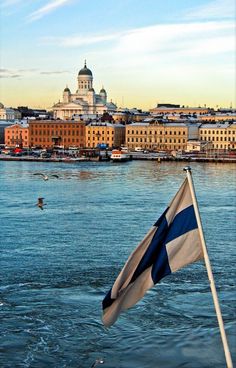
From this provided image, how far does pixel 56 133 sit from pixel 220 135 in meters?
11.2

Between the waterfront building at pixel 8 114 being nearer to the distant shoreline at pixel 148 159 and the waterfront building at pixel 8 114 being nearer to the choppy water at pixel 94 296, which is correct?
the distant shoreline at pixel 148 159

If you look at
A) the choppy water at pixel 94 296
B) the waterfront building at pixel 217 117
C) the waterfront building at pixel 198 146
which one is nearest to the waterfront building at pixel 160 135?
the waterfront building at pixel 198 146

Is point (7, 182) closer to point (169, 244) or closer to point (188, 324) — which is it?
point (188, 324)

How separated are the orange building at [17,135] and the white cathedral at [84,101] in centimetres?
1434

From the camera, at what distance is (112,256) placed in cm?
906

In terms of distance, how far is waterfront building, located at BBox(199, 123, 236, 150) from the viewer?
146ft

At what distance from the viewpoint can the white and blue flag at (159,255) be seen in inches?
98.3

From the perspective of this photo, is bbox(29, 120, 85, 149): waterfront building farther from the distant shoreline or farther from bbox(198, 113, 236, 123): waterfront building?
bbox(198, 113, 236, 123): waterfront building

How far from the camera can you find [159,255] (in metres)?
2.52

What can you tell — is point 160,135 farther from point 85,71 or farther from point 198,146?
point 85,71

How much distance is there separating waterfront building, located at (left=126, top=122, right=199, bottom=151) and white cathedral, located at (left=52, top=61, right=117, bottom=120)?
18392 millimetres

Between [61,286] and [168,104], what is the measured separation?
65.5 metres

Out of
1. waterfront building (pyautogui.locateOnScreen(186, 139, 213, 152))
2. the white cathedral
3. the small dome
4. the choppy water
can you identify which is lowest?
the choppy water

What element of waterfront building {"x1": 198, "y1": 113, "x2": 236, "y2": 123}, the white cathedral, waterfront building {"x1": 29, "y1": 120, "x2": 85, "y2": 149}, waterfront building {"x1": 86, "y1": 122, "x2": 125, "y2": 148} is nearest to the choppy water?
waterfront building {"x1": 86, "y1": 122, "x2": 125, "y2": 148}
